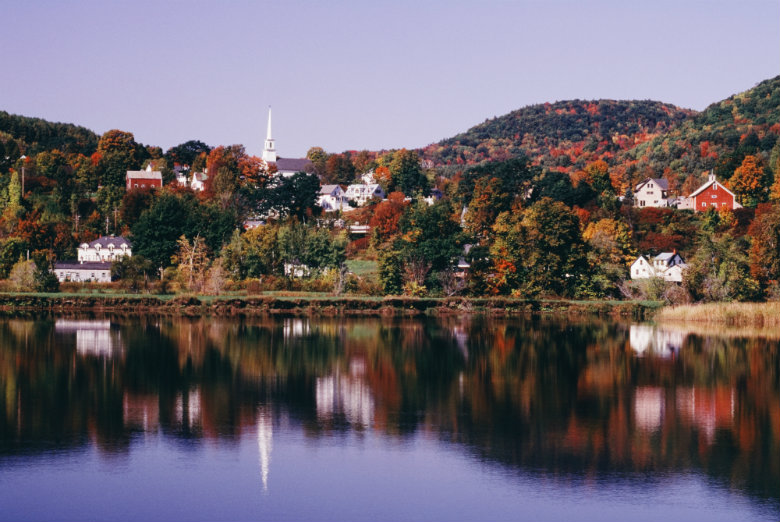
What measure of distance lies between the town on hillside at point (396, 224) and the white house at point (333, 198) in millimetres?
304

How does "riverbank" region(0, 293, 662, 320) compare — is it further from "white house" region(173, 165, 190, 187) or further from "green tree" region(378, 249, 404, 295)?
"white house" region(173, 165, 190, 187)

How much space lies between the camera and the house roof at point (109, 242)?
97.1 m

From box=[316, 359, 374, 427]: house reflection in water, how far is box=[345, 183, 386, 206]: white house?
9941cm

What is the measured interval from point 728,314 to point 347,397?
114ft

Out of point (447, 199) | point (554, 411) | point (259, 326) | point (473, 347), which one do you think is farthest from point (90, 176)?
point (554, 411)

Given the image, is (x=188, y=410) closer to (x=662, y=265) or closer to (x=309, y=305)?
(x=309, y=305)

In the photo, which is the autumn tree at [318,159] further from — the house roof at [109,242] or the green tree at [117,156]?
the house roof at [109,242]

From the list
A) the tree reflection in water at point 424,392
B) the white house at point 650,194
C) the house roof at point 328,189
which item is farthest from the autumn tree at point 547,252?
→ the house roof at point 328,189

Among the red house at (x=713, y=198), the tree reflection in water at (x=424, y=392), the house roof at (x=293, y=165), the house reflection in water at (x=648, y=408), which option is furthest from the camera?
the house roof at (x=293, y=165)

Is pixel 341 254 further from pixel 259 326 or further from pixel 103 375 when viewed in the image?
pixel 103 375

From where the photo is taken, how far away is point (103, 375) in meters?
35.6

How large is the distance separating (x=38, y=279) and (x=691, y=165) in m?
94.2

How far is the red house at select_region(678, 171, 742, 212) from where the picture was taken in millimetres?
105000

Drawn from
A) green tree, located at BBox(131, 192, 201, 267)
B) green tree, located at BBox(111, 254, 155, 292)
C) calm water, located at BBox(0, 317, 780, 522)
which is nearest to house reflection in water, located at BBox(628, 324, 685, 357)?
calm water, located at BBox(0, 317, 780, 522)
